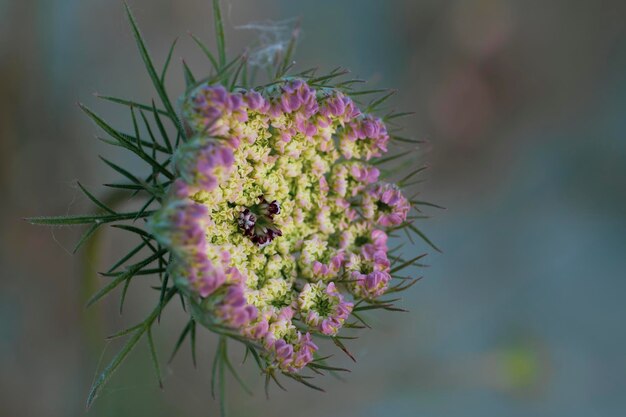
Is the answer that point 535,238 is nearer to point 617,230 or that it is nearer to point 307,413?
point 617,230

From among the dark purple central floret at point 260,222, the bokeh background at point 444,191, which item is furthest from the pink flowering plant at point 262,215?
the bokeh background at point 444,191

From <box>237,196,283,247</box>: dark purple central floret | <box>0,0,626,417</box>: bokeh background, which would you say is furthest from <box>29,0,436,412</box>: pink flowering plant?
<box>0,0,626,417</box>: bokeh background

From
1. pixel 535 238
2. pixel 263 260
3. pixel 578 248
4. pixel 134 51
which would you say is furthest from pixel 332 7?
pixel 263 260

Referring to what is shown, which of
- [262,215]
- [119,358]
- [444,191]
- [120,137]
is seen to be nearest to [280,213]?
[262,215]

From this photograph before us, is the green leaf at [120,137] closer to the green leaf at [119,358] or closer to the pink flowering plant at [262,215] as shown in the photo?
the pink flowering plant at [262,215]

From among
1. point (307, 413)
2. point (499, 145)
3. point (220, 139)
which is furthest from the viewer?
point (499, 145)

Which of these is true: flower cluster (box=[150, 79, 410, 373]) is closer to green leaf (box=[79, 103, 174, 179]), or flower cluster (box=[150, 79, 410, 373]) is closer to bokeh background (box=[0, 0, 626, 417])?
green leaf (box=[79, 103, 174, 179])

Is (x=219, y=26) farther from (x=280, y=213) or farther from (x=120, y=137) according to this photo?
(x=280, y=213)

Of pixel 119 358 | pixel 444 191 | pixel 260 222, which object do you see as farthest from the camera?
pixel 444 191
